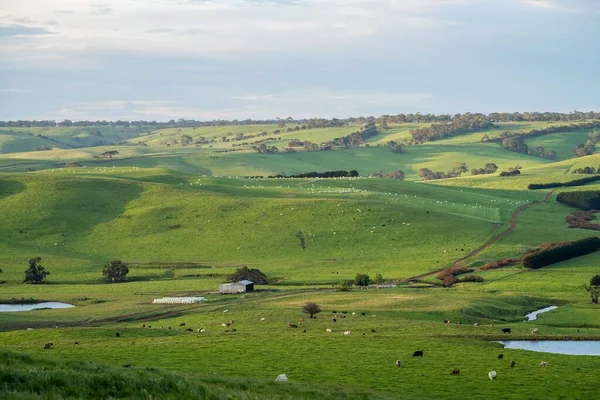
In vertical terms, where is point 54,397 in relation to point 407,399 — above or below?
above

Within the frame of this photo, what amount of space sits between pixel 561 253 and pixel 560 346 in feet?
181

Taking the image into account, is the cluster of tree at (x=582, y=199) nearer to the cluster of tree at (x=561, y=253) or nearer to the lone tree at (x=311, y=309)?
the cluster of tree at (x=561, y=253)

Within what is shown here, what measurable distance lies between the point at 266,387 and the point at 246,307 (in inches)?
1755

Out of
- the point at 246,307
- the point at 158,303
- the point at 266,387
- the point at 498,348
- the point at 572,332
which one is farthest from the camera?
the point at 158,303

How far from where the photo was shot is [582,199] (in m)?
178

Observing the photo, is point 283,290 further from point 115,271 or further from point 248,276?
point 115,271

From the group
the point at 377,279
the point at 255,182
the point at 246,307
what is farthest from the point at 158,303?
the point at 255,182

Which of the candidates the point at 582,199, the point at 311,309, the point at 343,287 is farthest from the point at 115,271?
the point at 582,199

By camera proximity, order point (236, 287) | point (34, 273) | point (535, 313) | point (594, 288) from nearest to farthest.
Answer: point (535, 313), point (594, 288), point (236, 287), point (34, 273)

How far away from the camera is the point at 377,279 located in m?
108

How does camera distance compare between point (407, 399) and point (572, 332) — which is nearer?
point (407, 399)

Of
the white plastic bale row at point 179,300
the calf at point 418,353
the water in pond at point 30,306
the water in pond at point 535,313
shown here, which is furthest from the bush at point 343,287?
the calf at point 418,353

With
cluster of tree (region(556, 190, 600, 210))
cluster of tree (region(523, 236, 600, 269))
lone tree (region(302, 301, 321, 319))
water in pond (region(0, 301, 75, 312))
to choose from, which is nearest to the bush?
lone tree (region(302, 301, 321, 319))

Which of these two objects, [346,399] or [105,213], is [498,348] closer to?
[346,399]
